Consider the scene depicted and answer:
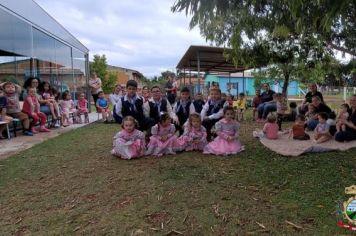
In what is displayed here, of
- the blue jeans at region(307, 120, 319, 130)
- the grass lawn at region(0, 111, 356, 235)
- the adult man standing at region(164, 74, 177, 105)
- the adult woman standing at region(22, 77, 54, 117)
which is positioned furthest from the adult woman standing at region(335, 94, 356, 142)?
the adult woman standing at region(22, 77, 54, 117)

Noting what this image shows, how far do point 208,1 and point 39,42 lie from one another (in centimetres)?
815

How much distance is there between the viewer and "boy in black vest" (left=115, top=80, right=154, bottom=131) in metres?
6.05

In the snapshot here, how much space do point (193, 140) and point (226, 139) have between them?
581 millimetres

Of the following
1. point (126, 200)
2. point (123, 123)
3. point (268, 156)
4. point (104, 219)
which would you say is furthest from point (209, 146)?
point (104, 219)

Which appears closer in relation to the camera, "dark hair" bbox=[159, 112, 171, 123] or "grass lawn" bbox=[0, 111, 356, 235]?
"grass lawn" bbox=[0, 111, 356, 235]

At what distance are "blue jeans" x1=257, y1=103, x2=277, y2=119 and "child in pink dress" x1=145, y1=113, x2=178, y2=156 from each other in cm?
600

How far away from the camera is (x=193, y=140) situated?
606 cm

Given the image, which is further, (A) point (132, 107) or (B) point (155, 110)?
(B) point (155, 110)

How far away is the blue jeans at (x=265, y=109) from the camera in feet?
36.9

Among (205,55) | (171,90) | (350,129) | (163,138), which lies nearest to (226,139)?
(163,138)

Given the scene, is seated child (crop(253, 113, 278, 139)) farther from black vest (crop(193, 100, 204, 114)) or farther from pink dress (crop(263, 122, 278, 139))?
black vest (crop(193, 100, 204, 114))

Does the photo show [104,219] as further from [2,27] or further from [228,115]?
[2,27]

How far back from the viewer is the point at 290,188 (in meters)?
3.80

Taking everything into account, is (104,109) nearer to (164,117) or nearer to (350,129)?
(164,117)
